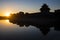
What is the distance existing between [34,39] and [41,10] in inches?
1894

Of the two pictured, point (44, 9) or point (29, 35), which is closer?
point (29, 35)

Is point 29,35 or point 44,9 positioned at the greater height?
point 44,9

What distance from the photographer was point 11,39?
18.7 m

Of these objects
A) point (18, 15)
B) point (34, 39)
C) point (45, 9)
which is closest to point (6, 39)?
point (34, 39)

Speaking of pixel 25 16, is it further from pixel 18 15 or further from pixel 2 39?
pixel 2 39

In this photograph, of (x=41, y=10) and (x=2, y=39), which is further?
(x=41, y=10)

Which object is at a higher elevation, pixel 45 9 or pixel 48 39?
pixel 45 9

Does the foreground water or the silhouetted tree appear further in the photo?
the silhouetted tree

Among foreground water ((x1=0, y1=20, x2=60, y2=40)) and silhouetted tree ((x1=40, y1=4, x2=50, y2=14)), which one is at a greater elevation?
silhouetted tree ((x1=40, y1=4, x2=50, y2=14))

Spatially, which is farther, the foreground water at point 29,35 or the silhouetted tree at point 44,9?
the silhouetted tree at point 44,9

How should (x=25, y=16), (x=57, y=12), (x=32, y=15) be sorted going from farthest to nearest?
(x=25, y=16)
(x=32, y=15)
(x=57, y=12)

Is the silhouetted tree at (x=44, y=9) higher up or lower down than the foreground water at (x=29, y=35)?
higher up

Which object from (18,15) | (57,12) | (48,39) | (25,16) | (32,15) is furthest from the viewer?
(18,15)

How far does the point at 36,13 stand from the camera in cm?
6312
